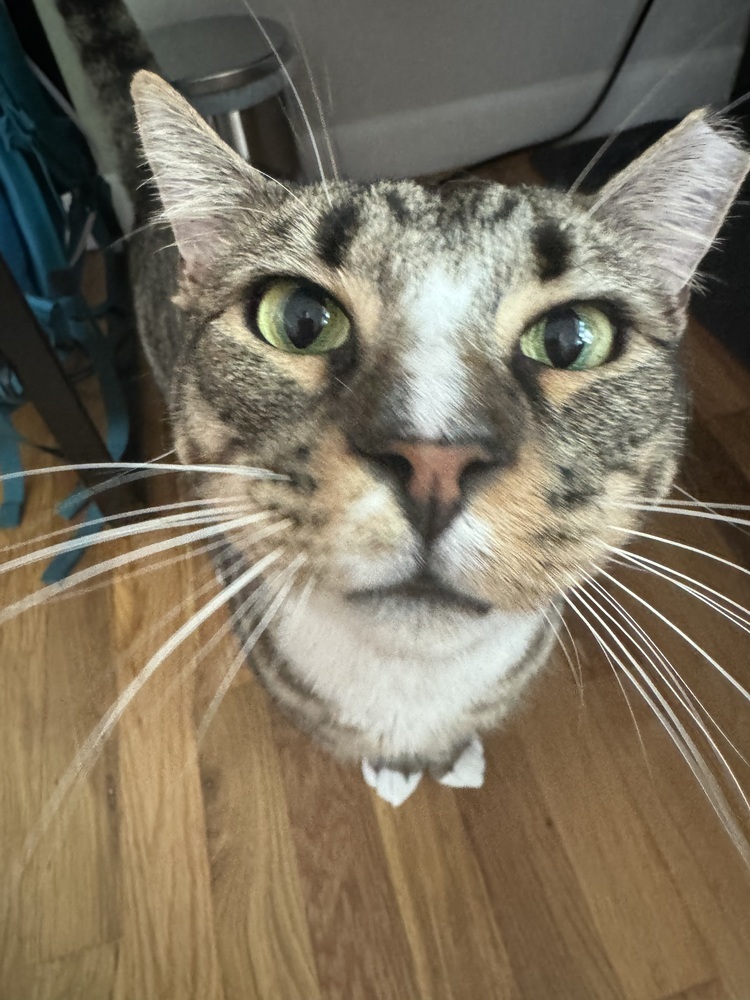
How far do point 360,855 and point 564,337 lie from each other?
24.8 inches

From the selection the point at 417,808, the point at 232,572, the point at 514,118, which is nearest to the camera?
the point at 232,572

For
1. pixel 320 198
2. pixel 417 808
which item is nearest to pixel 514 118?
pixel 320 198

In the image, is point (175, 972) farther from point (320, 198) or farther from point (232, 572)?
point (320, 198)

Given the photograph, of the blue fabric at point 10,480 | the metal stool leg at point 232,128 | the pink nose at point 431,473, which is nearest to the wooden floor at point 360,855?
the blue fabric at point 10,480

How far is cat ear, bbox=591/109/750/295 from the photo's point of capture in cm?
46

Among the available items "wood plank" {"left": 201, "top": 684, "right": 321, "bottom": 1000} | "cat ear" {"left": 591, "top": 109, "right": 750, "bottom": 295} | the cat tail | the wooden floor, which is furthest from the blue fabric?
"cat ear" {"left": 591, "top": 109, "right": 750, "bottom": 295}

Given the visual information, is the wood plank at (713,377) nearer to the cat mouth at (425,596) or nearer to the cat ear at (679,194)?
the cat ear at (679,194)

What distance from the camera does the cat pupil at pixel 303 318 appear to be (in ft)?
1.47

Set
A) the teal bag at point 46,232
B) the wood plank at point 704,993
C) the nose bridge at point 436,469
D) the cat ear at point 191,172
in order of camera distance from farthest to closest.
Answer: the teal bag at point 46,232, the wood plank at point 704,993, the cat ear at point 191,172, the nose bridge at point 436,469

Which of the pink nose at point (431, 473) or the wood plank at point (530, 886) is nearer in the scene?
the pink nose at point (431, 473)

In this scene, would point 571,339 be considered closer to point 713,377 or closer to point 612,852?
point 612,852

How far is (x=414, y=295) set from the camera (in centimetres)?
42

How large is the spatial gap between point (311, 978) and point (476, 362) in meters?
0.68

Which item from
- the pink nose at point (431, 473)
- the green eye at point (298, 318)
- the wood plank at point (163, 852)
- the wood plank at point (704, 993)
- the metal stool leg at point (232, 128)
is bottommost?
the wood plank at point (163, 852)
